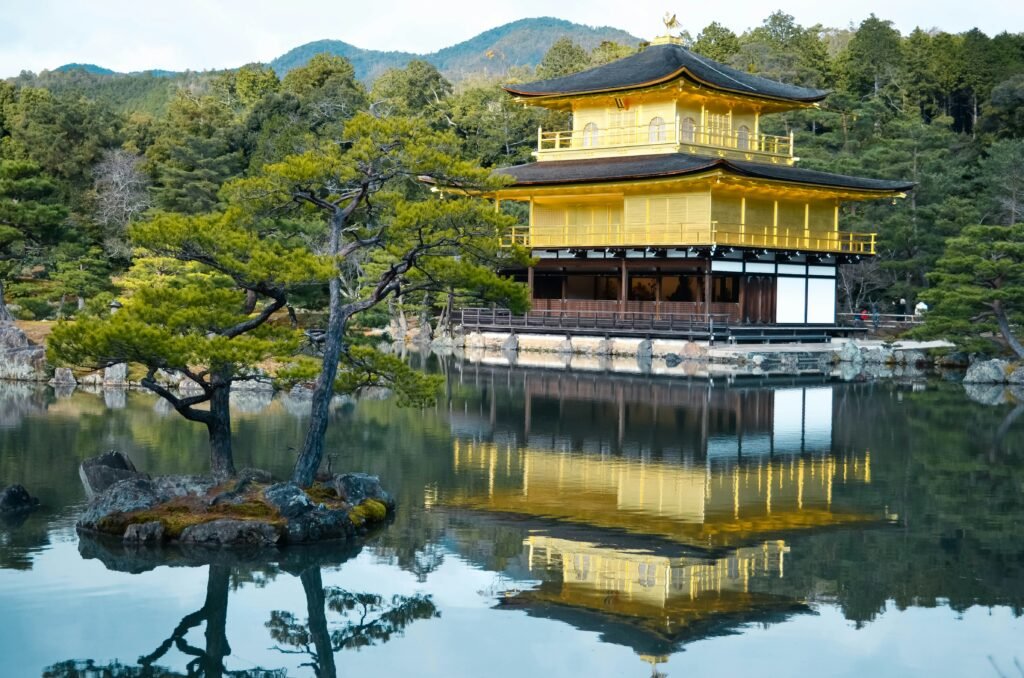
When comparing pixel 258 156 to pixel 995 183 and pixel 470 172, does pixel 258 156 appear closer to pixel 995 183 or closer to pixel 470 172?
pixel 995 183

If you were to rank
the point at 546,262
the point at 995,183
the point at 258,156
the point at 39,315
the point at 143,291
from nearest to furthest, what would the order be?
1. the point at 143,291
2. the point at 39,315
3. the point at 546,262
4. the point at 995,183
5. the point at 258,156

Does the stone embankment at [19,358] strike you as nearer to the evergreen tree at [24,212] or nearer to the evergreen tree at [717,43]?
the evergreen tree at [24,212]

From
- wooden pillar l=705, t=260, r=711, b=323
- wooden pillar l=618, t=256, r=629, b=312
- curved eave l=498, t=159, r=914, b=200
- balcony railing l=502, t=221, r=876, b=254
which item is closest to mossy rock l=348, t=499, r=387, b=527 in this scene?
curved eave l=498, t=159, r=914, b=200

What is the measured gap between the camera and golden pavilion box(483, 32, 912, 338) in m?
37.7

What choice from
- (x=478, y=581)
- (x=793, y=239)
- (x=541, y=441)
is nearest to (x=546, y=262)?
(x=793, y=239)

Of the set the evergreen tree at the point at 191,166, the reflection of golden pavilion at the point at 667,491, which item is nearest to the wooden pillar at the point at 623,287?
the evergreen tree at the point at 191,166

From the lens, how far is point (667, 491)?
15.3 metres

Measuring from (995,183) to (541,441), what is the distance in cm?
3300

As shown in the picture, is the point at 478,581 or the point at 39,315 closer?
the point at 478,581

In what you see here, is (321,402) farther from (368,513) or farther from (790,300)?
(790,300)

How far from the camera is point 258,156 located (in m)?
53.3

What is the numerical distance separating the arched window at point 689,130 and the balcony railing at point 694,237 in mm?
3627

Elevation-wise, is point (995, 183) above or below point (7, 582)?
above

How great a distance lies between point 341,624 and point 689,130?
108 ft
